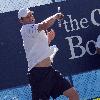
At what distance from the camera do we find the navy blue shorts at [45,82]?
492cm

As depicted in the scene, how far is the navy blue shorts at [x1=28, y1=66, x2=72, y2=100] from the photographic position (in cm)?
492

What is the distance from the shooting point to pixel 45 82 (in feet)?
16.2

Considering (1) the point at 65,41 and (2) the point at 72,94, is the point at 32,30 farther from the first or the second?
(1) the point at 65,41

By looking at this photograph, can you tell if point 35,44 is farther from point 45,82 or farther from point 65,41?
point 65,41

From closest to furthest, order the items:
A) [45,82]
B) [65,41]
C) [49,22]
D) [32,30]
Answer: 1. [49,22]
2. [32,30]
3. [45,82]
4. [65,41]

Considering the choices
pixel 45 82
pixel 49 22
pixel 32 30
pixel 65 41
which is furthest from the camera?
pixel 65 41

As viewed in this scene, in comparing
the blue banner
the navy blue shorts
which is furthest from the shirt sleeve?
the blue banner

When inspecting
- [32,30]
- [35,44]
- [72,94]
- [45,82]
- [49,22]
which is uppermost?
[49,22]

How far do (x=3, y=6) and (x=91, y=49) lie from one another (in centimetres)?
160

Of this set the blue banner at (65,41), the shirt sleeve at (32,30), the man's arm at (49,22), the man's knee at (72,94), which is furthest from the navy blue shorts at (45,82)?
the blue banner at (65,41)

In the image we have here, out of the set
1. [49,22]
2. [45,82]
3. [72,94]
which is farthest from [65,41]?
[49,22]

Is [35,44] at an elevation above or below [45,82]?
above

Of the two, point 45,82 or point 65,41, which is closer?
point 45,82

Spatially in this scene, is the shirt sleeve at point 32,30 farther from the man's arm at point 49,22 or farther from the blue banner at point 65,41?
the blue banner at point 65,41
